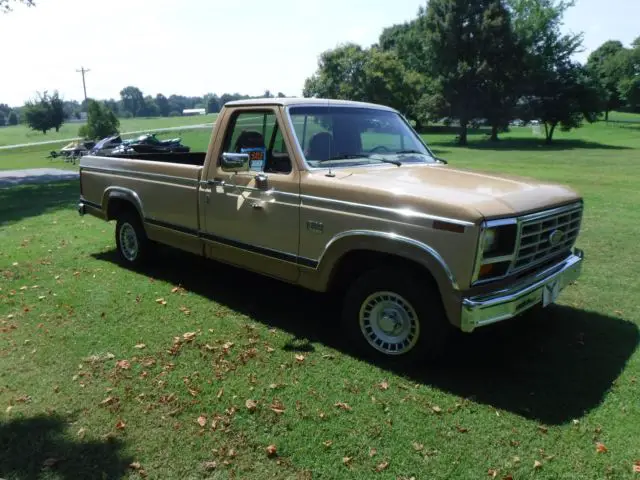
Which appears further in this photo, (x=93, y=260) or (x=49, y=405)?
(x=93, y=260)

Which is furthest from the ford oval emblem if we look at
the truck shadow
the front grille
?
the truck shadow

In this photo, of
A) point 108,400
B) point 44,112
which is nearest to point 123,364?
point 108,400

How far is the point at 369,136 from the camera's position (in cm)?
527

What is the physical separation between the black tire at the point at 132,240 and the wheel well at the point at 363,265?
3304mm

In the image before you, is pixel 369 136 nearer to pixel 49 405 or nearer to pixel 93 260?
pixel 49 405

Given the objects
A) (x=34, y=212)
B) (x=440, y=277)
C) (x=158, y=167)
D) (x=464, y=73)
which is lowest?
(x=34, y=212)

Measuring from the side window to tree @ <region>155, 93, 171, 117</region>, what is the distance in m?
162

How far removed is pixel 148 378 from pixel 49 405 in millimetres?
722

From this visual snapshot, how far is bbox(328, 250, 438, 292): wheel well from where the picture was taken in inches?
162

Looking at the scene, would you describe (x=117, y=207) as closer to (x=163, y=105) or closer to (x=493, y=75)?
(x=493, y=75)

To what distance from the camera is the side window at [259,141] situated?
4965 mm

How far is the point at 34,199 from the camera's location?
47.6ft

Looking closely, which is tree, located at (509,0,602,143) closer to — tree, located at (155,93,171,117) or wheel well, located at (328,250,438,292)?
wheel well, located at (328,250,438,292)

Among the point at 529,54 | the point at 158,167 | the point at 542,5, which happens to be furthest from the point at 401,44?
the point at 158,167
